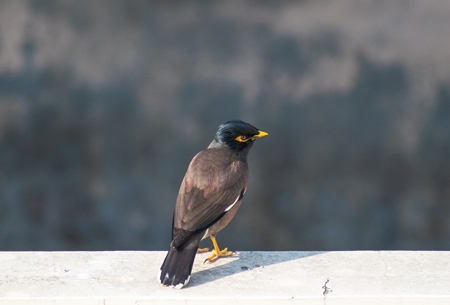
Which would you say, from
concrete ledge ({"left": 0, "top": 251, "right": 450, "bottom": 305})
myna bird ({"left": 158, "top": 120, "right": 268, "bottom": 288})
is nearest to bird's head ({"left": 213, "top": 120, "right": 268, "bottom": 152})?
myna bird ({"left": 158, "top": 120, "right": 268, "bottom": 288})

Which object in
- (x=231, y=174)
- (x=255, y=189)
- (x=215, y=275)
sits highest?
(x=231, y=174)

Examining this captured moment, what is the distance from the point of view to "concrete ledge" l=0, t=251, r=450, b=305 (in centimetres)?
300

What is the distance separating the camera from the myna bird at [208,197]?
3.29 m

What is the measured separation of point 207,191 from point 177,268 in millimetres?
589

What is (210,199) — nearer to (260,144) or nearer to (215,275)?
(215,275)

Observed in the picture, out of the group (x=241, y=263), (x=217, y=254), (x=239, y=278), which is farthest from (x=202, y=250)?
(x=239, y=278)

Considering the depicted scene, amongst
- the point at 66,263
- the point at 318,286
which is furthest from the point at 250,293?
the point at 66,263

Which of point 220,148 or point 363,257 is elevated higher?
point 220,148

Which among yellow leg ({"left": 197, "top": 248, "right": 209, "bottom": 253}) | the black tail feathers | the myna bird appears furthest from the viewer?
yellow leg ({"left": 197, "top": 248, "right": 209, "bottom": 253})

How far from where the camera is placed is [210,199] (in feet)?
12.0

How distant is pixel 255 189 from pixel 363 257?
4.10m

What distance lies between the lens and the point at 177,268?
10.4ft

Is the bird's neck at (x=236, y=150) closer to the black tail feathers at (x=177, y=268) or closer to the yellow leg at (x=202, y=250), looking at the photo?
the yellow leg at (x=202, y=250)

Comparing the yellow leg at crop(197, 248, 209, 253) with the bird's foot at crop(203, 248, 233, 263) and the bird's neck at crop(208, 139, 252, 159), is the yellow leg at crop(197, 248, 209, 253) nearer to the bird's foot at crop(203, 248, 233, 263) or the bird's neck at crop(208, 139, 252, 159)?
the bird's foot at crop(203, 248, 233, 263)
